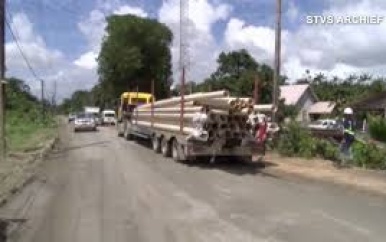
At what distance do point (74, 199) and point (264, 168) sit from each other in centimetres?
842

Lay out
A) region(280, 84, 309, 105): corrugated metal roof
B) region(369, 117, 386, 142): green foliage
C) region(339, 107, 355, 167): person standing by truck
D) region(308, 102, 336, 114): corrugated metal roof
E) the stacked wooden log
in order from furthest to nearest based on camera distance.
Answer: region(280, 84, 309, 105): corrugated metal roof < region(308, 102, 336, 114): corrugated metal roof < region(369, 117, 386, 142): green foliage < the stacked wooden log < region(339, 107, 355, 167): person standing by truck

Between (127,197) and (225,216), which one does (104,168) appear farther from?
(225,216)

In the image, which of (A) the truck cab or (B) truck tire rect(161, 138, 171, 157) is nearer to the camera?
(B) truck tire rect(161, 138, 171, 157)

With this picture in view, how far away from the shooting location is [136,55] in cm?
7206

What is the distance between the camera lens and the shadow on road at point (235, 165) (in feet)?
66.7

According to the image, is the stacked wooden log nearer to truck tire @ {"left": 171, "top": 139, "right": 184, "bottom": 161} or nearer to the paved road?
truck tire @ {"left": 171, "top": 139, "right": 184, "bottom": 161}

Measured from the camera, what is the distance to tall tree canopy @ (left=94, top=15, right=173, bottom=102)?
72.9 meters

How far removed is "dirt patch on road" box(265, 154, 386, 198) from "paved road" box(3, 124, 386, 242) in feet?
2.57

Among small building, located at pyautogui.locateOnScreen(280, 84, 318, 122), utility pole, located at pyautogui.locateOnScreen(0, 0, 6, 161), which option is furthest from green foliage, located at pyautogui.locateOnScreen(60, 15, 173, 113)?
utility pole, located at pyautogui.locateOnScreen(0, 0, 6, 161)

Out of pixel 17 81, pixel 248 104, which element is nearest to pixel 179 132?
pixel 248 104

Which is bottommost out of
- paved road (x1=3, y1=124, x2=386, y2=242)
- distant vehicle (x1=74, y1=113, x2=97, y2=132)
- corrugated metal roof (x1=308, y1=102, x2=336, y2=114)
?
paved road (x1=3, y1=124, x2=386, y2=242)

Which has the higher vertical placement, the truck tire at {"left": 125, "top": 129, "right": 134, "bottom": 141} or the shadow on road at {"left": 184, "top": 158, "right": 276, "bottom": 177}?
the truck tire at {"left": 125, "top": 129, "right": 134, "bottom": 141}

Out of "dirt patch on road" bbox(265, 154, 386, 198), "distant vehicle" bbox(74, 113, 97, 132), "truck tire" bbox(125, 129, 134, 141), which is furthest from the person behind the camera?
"distant vehicle" bbox(74, 113, 97, 132)

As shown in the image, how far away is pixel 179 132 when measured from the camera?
23234 millimetres
